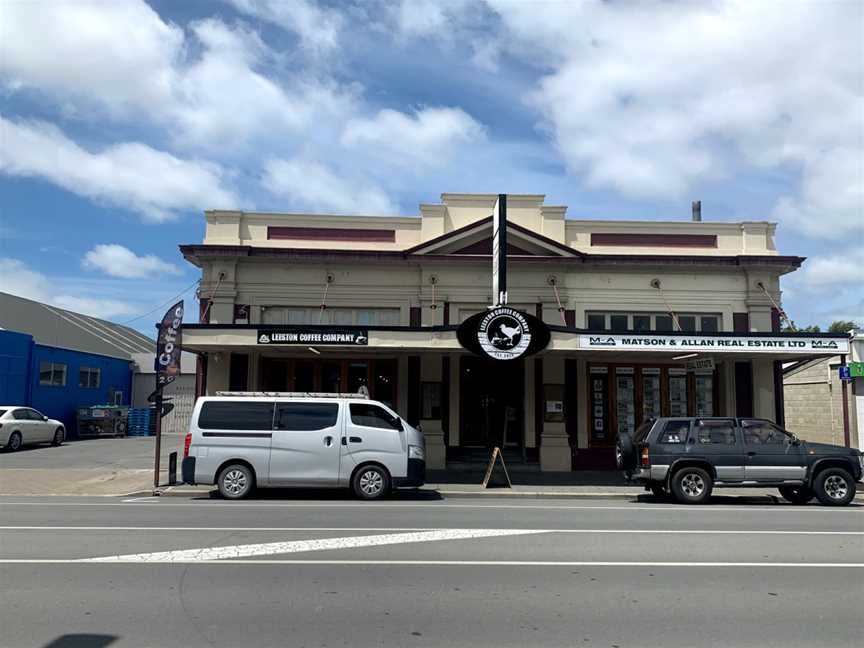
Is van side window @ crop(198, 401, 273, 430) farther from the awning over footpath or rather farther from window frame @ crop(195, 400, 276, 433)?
the awning over footpath

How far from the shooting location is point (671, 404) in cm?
1977

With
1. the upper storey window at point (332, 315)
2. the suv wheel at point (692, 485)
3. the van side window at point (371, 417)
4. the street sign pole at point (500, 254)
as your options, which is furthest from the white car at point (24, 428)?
the suv wheel at point (692, 485)

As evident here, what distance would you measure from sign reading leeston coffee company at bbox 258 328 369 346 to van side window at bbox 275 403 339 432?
2744 millimetres

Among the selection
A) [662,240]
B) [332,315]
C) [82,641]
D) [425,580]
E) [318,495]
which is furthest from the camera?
[662,240]

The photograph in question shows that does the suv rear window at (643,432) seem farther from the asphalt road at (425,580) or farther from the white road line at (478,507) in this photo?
the asphalt road at (425,580)

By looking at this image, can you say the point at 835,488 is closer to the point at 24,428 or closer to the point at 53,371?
the point at 24,428

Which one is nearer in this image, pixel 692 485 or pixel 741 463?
pixel 741 463

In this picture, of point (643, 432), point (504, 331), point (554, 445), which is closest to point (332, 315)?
point (504, 331)

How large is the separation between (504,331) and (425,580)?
9564mm

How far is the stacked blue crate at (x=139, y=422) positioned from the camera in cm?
3173

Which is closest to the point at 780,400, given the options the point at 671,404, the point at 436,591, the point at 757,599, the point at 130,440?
the point at 671,404

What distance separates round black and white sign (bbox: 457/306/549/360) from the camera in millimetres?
15922

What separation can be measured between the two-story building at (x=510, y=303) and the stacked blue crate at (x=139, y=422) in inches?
556

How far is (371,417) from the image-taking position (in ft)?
45.2
